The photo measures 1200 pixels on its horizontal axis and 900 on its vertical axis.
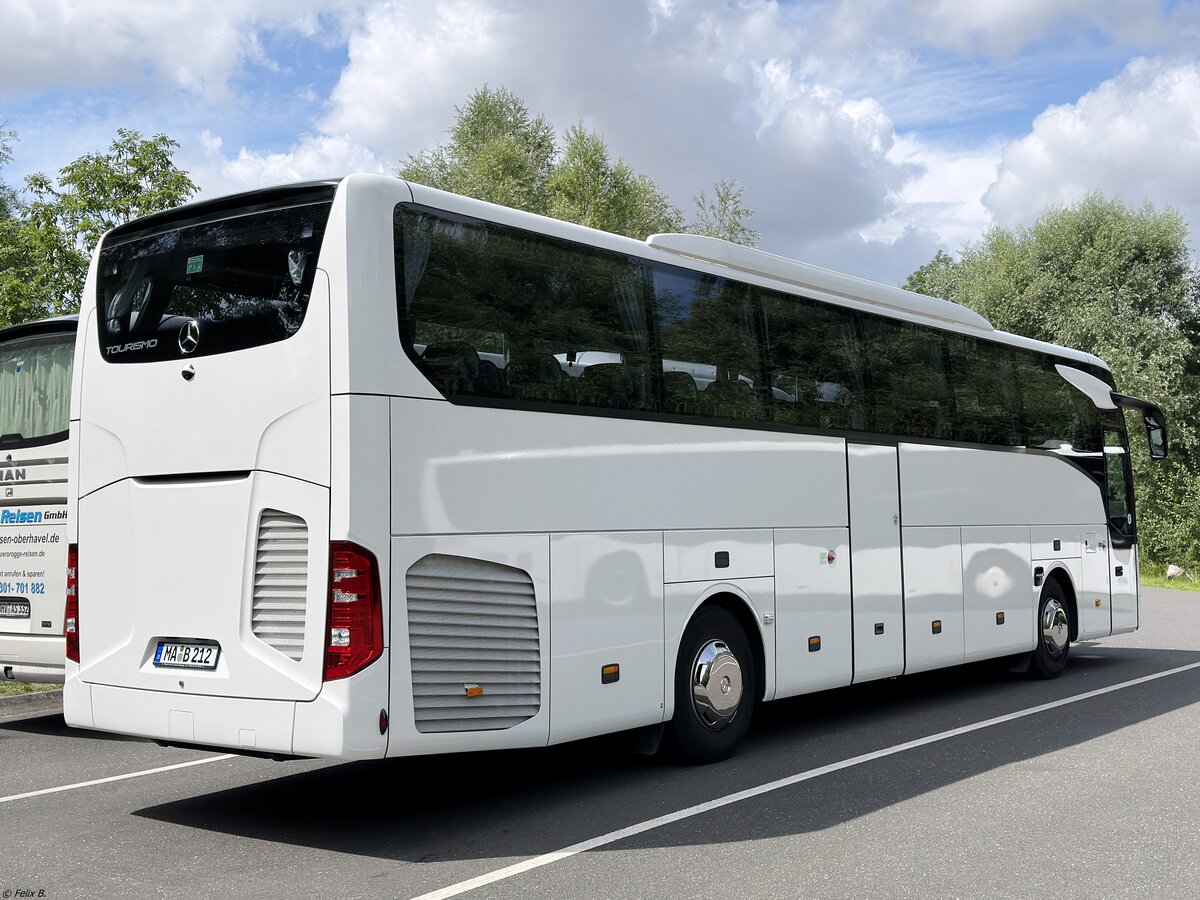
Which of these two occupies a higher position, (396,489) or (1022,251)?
(1022,251)

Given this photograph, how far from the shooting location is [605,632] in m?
7.78

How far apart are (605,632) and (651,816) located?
1153 millimetres

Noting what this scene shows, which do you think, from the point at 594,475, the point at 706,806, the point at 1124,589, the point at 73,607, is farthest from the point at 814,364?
the point at 1124,589

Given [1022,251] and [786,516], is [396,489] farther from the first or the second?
[1022,251]

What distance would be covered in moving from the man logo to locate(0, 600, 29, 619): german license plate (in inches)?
180

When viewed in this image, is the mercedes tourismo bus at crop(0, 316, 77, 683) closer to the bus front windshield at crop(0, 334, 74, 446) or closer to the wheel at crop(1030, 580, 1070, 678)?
the bus front windshield at crop(0, 334, 74, 446)

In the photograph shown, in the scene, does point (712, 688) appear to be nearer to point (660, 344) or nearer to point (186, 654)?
point (660, 344)

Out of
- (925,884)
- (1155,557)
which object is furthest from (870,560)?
(1155,557)

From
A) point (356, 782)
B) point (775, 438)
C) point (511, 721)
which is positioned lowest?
point (356, 782)

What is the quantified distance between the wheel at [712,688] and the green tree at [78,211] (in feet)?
36.7

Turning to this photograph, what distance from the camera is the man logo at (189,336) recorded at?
7059 millimetres

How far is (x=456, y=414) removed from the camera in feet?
22.6

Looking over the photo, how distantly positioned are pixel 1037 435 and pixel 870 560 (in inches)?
166

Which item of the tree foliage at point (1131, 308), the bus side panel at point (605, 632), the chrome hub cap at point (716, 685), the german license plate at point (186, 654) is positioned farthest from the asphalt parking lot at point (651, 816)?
the tree foliage at point (1131, 308)
